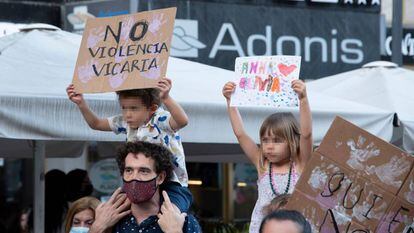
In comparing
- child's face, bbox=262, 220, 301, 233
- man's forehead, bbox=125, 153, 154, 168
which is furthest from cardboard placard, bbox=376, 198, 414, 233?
child's face, bbox=262, 220, 301, 233

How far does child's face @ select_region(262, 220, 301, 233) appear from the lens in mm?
3129

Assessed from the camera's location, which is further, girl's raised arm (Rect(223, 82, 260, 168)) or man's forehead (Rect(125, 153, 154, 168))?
girl's raised arm (Rect(223, 82, 260, 168))

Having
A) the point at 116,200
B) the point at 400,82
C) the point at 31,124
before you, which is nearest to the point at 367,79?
the point at 400,82

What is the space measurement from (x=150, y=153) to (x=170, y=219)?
0.29 meters

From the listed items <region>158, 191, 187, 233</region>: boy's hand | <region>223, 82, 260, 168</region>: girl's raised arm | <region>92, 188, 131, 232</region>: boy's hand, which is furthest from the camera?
<region>223, 82, 260, 168</region>: girl's raised arm

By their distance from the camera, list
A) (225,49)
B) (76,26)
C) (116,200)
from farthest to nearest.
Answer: (225,49), (76,26), (116,200)

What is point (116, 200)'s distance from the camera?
4.40 meters

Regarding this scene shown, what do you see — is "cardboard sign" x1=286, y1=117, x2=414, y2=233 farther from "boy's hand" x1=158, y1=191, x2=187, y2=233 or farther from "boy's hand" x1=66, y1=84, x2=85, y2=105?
"boy's hand" x1=66, y1=84, x2=85, y2=105

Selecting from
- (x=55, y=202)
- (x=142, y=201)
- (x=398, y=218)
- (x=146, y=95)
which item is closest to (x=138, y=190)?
(x=142, y=201)

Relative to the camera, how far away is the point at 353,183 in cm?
495

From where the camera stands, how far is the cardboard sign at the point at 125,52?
4.99 metres

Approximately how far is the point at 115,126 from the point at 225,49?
8280 mm

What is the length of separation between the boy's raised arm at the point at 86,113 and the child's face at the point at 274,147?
2.51ft

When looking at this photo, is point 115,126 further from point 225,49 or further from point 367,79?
point 225,49
